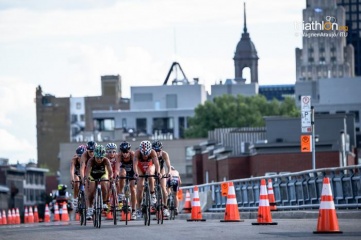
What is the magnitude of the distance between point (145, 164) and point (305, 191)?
11893mm

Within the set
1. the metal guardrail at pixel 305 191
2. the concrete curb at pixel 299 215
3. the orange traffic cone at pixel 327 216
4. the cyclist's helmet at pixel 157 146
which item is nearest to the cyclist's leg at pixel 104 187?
the cyclist's helmet at pixel 157 146

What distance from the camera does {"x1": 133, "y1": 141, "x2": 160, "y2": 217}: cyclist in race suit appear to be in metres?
34.5

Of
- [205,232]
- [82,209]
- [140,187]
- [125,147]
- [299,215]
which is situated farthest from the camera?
[299,215]

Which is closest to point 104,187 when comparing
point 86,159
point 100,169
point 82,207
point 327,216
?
point 100,169

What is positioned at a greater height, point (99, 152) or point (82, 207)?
point (99, 152)

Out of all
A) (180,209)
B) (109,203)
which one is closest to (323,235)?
(109,203)

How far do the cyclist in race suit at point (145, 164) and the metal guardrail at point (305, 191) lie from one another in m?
6.32

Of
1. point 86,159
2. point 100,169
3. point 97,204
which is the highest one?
point 86,159

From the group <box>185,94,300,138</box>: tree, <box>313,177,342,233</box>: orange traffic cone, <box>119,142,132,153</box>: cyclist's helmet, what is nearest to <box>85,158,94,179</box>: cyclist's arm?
<box>119,142,132,153</box>: cyclist's helmet

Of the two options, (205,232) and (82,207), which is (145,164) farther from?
(205,232)

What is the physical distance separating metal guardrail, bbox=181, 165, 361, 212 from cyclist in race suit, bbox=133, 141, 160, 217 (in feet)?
20.7

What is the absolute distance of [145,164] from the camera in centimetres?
3491

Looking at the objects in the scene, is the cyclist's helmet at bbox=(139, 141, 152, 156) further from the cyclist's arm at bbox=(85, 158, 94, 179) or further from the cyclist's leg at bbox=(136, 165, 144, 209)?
the cyclist's arm at bbox=(85, 158, 94, 179)

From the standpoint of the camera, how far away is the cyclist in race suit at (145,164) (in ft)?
113
